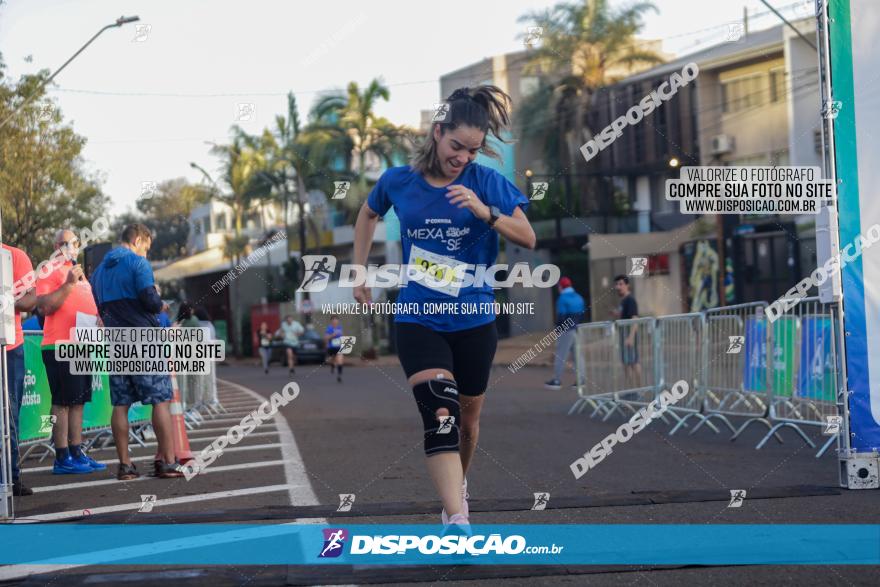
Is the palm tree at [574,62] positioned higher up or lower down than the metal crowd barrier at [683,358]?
higher up

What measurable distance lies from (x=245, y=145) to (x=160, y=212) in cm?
1081

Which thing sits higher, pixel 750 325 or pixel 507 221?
pixel 507 221

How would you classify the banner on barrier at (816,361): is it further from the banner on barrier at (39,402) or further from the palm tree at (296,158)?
the palm tree at (296,158)

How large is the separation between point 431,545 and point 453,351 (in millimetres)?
894

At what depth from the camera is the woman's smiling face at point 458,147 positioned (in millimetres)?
5012

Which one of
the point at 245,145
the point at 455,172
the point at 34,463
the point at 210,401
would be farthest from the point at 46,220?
the point at 245,145

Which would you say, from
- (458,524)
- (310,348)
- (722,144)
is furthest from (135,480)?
(722,144)

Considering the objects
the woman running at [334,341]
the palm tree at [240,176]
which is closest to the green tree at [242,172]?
the palm tree at [240,176]

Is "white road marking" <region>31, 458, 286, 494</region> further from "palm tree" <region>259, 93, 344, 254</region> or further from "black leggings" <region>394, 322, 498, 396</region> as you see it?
"palm tree" <region>259, 93, 344, 254</region>

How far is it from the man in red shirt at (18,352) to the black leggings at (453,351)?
3.93 meters

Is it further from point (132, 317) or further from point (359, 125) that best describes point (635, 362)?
point (359, 125)

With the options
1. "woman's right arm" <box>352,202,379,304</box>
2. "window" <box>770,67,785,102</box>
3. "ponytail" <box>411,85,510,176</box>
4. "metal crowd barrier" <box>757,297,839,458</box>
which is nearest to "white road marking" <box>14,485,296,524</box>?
"woman's right arm" <box>352,202,379,304</box>

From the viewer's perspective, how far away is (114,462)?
33.0 ft

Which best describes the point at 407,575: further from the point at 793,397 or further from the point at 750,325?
the point at 750,325
